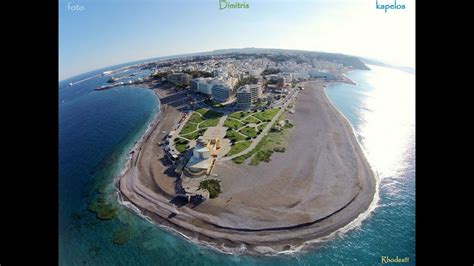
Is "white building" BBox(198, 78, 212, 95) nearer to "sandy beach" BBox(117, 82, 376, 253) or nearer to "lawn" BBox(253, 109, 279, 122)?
"sandy beach" BBox(117, 82, 376, 253)

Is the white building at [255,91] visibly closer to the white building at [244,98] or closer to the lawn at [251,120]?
the white building at [244,98]

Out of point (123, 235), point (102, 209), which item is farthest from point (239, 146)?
point (102, 209)

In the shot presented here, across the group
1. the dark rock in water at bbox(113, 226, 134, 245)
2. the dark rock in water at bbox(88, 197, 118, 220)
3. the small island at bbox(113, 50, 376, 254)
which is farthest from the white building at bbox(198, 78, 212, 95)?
the dark rock in water at bbox(113, 226, 134, 245)

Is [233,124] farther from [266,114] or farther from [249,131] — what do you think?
[266,114]

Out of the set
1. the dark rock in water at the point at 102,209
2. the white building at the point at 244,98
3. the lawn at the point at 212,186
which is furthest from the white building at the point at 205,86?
the dark rock in water at the point at 102,209

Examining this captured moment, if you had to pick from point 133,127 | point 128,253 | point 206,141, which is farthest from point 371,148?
point 133,127

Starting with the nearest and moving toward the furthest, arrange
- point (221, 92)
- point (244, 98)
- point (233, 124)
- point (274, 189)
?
point (274, 189)
point (233, 124)
point (244, 98)
point (221, 92)
